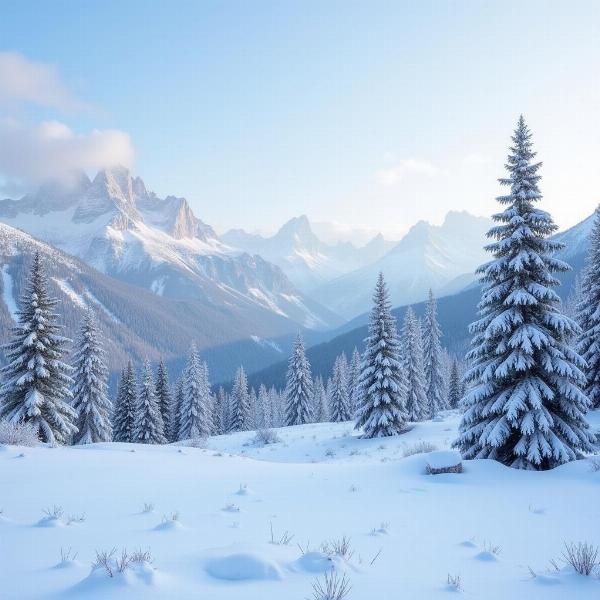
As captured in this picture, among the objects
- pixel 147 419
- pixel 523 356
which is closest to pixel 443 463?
pixel 523 356

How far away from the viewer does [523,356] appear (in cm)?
1157

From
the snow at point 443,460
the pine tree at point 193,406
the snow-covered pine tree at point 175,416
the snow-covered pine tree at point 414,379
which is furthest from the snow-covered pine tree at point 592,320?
the snow-covered pine tree at point 175,416

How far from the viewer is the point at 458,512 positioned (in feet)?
24.2

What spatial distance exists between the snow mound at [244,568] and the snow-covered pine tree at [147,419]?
39981 mm

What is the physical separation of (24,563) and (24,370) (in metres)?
24.3

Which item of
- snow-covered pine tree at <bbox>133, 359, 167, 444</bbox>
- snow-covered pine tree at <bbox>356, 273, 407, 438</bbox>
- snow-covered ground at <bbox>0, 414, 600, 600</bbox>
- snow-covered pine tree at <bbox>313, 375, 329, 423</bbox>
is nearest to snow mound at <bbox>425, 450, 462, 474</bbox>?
snow-covered ground at <bbox>0, 414, 600, 600</bbox>

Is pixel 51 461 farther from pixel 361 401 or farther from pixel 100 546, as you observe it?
pixel 361 401

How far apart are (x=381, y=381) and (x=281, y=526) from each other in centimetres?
2416

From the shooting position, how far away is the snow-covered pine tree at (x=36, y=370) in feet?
79.5

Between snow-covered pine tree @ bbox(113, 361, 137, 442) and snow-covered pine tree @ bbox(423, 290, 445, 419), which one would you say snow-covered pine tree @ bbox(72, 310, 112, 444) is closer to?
snow-covered pine tree @ bbox(113, 361, 137, 442)

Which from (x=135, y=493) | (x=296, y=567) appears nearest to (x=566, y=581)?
(x=296, y=567)

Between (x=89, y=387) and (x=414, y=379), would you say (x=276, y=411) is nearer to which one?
(x=414, y=379)

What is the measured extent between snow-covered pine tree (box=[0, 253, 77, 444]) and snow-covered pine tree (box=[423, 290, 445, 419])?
1518 inches

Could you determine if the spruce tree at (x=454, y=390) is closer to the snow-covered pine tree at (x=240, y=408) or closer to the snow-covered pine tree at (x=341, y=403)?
the snow-covered pine tree at (x=341, y=403)
